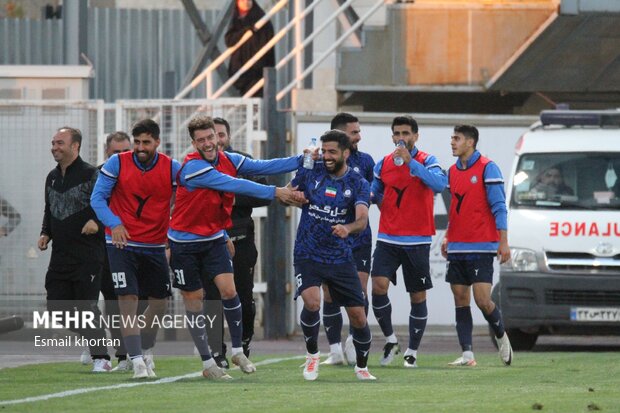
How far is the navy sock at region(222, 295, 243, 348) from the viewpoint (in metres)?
14.8

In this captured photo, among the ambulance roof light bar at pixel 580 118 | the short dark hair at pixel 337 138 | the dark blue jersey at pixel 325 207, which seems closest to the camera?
the short dark hair at pixel 337 138

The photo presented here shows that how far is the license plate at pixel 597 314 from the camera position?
18.8m

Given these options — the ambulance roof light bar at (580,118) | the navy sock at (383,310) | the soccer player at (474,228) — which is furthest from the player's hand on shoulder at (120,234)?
the ambulance roof light bar at (580,118)

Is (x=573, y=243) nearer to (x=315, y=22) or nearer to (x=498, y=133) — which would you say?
(x=498, y=133)

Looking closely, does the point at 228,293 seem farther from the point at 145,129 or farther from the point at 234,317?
the point at 145,129

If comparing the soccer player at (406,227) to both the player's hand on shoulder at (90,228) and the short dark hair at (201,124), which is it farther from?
the player's hand on shoulder at (90,228)

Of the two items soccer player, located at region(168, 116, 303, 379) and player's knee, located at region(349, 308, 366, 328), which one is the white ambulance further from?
soccer player, located at region(168, 116, 303, 379)

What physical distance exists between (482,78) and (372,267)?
8.25 m

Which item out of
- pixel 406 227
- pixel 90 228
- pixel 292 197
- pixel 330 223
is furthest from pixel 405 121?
pixel 90 228

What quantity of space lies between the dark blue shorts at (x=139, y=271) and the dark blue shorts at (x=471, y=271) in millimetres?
2946

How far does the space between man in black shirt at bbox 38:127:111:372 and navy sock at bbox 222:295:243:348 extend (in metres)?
1.71

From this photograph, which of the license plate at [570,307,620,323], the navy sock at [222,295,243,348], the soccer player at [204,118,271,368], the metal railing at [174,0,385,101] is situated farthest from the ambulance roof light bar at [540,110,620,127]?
the navy sock at [222,295,243,348]

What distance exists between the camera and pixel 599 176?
64.0ft

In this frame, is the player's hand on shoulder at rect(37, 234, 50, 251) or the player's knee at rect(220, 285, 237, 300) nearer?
the player's knee at rect(220, 285, 237, 300)
